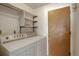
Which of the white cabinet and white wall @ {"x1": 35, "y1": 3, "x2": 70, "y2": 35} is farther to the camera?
the white cabinet

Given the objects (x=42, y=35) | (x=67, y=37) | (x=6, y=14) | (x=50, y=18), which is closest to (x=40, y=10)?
(x=50, y=18)

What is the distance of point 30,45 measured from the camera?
129 cm

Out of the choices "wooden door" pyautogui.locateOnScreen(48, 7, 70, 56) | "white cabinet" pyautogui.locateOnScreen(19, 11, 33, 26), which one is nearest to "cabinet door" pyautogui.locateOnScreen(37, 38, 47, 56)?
"wooden door" pyautogui.locateOnScreen(48, 7, 70, 56)

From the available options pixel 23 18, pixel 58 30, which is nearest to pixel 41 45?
pixel 58 30

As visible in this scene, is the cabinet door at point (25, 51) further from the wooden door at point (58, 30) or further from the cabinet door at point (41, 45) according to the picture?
the wooden door at point (58, 30)

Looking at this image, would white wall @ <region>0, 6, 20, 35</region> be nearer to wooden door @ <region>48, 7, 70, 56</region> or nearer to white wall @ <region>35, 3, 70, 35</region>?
white wall @ <region>35, 3, 70, 35</region>

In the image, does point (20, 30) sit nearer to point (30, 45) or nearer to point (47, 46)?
point (30, 45)

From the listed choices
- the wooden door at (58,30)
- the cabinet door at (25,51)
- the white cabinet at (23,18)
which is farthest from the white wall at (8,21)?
the wooden door at (58,30)

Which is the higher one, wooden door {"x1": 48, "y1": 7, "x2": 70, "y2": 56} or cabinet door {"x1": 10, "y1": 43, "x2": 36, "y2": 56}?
wooden door {"x1": 48, "y1": 7, "x2": 70, "y2": 56}

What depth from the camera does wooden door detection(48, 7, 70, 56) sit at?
137cm

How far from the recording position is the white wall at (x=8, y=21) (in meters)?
1.26

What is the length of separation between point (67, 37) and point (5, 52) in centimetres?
109

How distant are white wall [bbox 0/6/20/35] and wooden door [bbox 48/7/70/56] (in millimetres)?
556

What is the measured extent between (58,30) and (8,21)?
833mm
